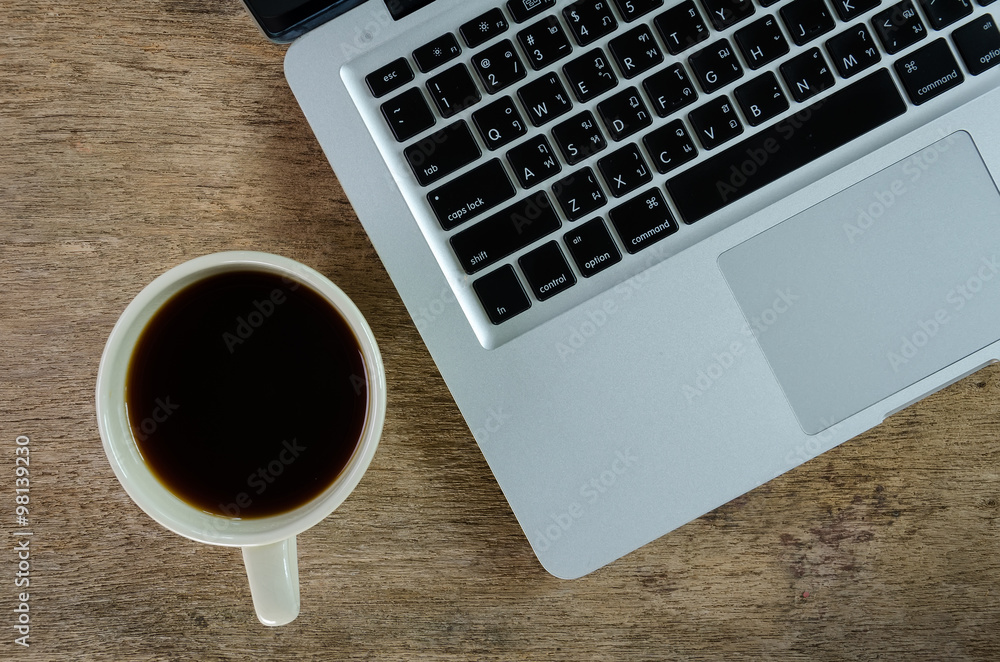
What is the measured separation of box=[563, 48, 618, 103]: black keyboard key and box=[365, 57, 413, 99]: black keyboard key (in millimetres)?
89

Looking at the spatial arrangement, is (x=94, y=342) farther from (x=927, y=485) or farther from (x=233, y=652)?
(x=927, y=485)

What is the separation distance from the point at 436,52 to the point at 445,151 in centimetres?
6

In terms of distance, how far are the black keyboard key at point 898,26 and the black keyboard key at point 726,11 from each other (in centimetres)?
8

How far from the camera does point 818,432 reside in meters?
0.42

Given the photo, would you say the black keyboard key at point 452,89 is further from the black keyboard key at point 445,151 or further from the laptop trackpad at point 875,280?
the laptop trackpad at point 875,280

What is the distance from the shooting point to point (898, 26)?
1.29ft

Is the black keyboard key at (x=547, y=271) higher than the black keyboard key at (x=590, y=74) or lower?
lower

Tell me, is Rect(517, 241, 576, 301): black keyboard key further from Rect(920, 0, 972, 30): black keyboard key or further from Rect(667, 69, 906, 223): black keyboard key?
Rect(920, 0, 972, 30): black keyboard key

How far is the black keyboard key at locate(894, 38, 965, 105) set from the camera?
40 centimetres

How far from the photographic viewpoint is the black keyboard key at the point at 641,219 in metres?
0.39

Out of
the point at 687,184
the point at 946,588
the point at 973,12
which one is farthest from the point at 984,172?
the point at 946,588

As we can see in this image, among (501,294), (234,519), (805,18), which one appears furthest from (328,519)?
(805,18)

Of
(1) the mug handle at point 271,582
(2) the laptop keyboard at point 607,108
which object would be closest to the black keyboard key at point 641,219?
(2) the laptop keyboard at point 607,108

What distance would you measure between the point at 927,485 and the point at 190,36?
62 cm
